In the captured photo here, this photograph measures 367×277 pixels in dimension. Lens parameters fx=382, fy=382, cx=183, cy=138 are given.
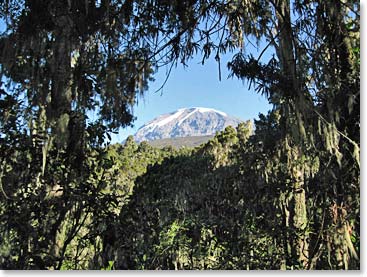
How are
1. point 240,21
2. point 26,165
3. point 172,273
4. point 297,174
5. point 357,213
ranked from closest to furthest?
Answer: point 172,273 → point 357,213 → point 26,165 → point 240,21 → point 297,174

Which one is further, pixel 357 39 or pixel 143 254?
pixel 143 254

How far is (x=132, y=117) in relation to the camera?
161 cm

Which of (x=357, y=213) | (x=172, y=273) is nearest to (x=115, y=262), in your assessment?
(x=172, y=273)

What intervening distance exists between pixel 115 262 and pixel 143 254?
8.0 inches

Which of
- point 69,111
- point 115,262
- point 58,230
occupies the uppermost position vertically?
point 69,111

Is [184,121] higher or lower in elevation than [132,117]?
higher

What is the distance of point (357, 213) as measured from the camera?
4.68 feet

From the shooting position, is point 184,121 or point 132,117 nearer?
point 132,117

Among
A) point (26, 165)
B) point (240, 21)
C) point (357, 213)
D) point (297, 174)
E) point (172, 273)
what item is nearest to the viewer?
point (172, 273)

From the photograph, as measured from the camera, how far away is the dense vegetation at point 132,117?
143 cm

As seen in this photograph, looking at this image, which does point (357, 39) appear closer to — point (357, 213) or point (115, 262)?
point (357, 213)

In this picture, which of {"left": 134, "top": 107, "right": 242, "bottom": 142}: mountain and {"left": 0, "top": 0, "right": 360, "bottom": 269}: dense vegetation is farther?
{"left": 134, "top": 107, "right": 242, "bottom": 142}: mountain

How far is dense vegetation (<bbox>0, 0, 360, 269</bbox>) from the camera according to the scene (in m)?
1.43

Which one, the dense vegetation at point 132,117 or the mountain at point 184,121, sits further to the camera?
the mountain at point 184,121
